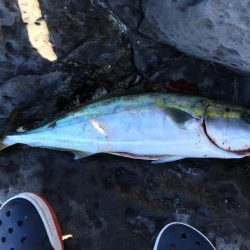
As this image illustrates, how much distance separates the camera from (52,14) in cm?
277

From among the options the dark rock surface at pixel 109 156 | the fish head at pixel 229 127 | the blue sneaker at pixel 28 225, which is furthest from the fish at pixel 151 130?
the blue sneaker at pixel 28 225

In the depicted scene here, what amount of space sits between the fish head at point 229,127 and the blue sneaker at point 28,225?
143cm

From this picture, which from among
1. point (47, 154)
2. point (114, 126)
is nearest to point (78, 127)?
point (114, 126)

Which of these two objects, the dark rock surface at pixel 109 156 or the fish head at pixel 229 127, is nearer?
the fish head at pixel 229 127

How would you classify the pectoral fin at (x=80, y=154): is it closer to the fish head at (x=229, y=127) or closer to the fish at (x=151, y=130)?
the fish at (x=151, y=130)

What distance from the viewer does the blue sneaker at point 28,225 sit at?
3.02 m

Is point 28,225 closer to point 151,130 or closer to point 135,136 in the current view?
point 135,136

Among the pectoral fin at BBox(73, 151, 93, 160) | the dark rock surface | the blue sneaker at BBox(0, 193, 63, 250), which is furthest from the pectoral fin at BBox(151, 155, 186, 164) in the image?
the blue sneaker at BBox(0, 193, 63, 250)

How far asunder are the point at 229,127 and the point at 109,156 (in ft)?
3.31

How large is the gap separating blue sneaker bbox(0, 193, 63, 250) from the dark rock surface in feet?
0.30

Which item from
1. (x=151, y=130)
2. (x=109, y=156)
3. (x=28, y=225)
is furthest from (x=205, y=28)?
(x=28, y=225)

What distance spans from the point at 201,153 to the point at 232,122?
12.2 inches

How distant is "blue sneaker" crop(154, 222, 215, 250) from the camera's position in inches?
114

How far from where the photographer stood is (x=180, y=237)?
9.64ft
